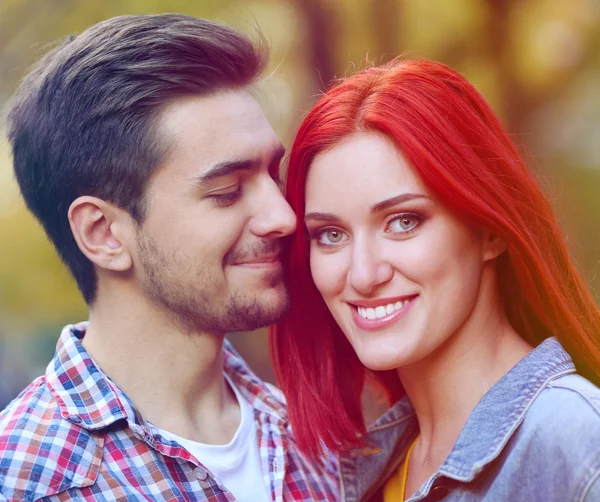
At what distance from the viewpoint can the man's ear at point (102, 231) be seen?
6.15 ft

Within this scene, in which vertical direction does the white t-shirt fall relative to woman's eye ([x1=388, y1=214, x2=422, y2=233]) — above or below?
below

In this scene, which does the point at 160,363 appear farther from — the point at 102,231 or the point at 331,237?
the point at 331,237

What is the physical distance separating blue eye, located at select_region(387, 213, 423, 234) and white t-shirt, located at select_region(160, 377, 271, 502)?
70 centimetres

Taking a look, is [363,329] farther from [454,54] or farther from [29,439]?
[454,54]

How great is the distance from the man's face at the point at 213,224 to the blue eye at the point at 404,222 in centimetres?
33

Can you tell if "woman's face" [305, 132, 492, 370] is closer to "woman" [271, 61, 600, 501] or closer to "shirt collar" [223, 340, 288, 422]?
"woman" [271, 61, 600, 501]

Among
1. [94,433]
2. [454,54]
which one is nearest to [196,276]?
[94,433]

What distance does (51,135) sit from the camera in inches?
74.4

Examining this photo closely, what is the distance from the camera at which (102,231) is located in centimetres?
190

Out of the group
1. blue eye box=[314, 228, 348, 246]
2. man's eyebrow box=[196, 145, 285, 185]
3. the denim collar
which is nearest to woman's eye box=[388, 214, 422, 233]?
blue eye box=[314, 228, 348, 246]

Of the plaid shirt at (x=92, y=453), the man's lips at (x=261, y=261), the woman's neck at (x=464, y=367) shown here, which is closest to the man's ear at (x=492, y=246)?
the woman's neck at (x=464, y=367)

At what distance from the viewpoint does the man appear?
71.9 inches

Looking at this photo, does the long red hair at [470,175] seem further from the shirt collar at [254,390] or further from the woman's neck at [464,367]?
the shirt collar at [254,390]

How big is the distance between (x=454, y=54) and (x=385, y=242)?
2076mm
